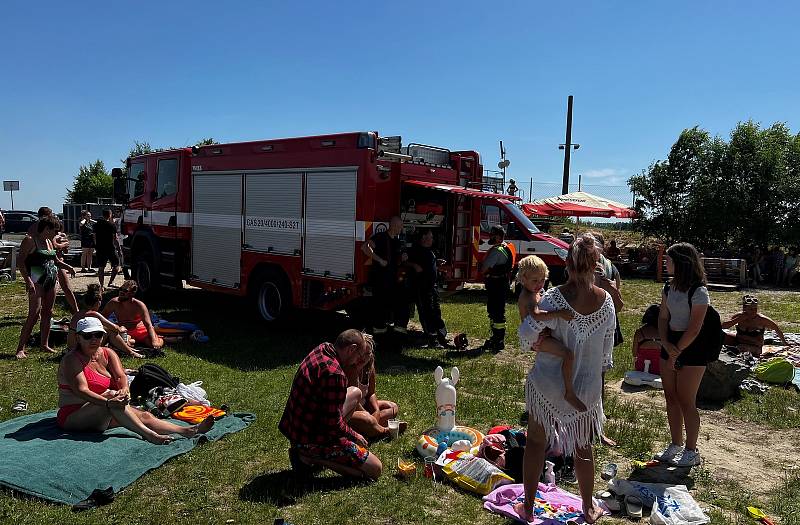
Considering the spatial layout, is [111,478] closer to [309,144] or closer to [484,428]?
[484,428]

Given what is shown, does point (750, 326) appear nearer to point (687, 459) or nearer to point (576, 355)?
point (687, 459)

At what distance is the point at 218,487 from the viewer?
14.8 ft

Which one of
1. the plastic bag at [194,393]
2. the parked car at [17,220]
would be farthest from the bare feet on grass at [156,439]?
the parked car at [17,220]

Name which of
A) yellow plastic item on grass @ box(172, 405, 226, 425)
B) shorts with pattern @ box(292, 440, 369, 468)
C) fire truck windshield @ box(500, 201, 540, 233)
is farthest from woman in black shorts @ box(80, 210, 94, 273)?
shorts with pattern @ box(292, 440, 369, 468)

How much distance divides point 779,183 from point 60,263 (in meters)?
21.5

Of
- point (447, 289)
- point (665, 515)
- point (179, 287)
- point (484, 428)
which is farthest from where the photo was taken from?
point (179, 287)

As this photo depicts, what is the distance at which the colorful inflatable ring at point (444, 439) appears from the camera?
5082 millimetres

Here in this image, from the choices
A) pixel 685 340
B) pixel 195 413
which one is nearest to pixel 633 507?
pixel 685 340

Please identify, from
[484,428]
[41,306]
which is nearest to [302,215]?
[41,306]

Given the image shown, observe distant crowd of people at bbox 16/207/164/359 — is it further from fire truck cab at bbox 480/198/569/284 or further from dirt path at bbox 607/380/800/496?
A: fire truck cab at bbox 480/198/569/284

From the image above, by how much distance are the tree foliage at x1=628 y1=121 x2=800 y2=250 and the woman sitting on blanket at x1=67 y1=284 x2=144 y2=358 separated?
20090mm

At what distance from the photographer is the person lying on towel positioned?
27.8 ft

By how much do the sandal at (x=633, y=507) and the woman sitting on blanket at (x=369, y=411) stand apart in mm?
1993

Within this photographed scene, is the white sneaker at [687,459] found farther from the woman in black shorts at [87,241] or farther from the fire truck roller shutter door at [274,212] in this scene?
the woman in black shorts at [87,241]
